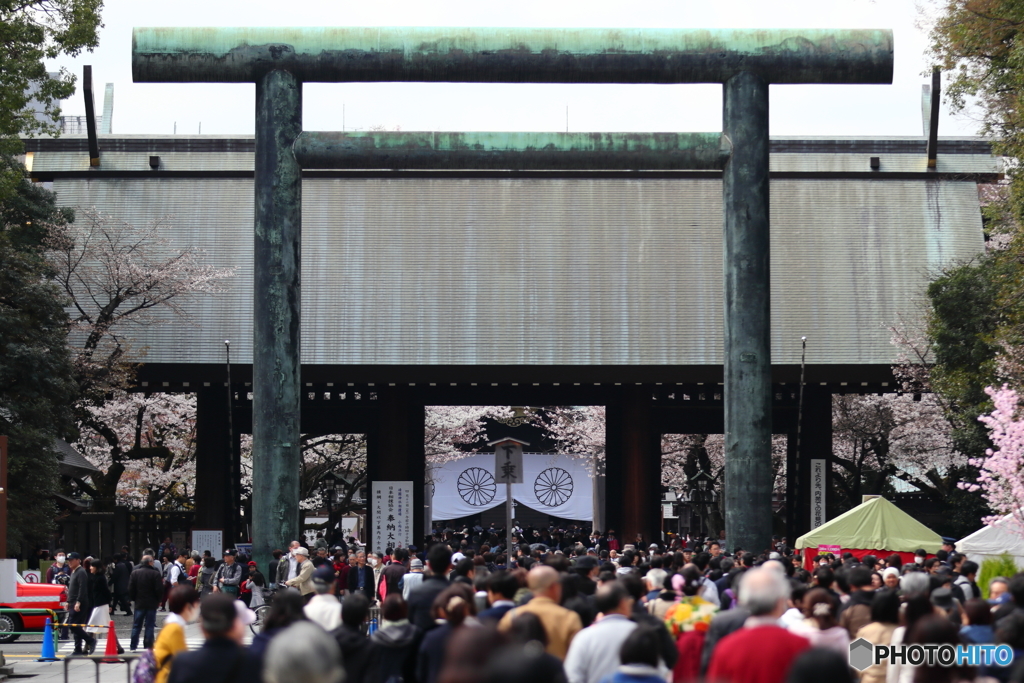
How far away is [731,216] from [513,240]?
11.8 m

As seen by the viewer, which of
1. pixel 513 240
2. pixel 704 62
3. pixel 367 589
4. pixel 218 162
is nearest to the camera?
pixel 704 62

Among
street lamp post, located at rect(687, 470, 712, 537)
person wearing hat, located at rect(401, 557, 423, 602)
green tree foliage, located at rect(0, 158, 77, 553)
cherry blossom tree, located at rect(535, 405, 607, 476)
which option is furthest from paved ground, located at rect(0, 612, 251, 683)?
cherry blossom tree, located at rect(535, 405, 607, 476)

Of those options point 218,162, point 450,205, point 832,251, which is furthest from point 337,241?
point 832,251

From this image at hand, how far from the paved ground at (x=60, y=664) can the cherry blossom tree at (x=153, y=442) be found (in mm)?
12253

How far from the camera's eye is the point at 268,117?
1384 centimetres

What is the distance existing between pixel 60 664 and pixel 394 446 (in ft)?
39.3

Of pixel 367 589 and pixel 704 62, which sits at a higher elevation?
pixel 704 62

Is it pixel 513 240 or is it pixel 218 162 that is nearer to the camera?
pixel 513 240

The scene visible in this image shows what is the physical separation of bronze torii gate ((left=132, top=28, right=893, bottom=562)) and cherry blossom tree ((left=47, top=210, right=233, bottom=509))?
11.6m

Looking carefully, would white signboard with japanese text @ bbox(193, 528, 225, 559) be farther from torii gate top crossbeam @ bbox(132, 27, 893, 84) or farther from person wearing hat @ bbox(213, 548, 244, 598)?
torii gate top crossbeam @ bbox(132, 27, 893, 84)

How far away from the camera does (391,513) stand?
81.7ft

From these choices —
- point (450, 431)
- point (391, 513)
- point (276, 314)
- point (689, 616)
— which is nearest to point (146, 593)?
point (276, 314)

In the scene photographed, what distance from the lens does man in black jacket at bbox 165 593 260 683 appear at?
16.1ft

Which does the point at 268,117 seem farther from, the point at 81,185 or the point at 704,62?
the point at 81,185
